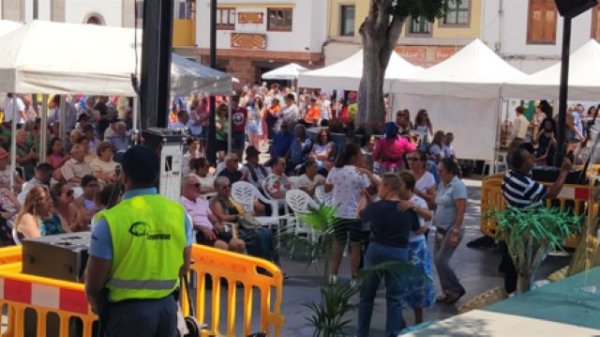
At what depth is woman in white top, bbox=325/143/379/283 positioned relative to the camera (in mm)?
10211

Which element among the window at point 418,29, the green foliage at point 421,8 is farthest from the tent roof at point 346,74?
the window at point 418,29

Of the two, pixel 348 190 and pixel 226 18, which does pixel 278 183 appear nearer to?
pixel 348 190

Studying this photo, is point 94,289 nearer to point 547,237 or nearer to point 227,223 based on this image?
point 547,237

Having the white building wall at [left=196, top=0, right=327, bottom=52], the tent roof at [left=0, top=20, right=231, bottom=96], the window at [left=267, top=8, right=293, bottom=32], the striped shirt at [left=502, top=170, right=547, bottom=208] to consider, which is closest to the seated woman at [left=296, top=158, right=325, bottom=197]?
the tent roof at [left=0, top=20, right=231, bottom=96]

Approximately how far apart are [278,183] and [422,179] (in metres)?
2.87

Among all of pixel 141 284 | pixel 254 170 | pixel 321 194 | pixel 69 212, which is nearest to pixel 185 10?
pixel 254 170

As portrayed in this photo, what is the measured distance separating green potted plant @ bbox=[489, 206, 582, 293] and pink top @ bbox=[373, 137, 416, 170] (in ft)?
23.0

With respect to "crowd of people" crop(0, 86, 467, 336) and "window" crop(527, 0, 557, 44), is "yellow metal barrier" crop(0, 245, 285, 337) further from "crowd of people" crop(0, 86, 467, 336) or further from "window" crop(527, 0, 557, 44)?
"window" crop(527, 0, 557, 44)

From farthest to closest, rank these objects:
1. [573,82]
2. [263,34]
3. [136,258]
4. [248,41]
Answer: [248,41]
[263,34]
[573,82]
[136,258]

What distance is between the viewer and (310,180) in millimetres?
13586

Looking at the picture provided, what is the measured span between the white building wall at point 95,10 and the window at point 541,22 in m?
16.2

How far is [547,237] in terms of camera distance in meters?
7.86

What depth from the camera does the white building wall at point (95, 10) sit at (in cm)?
3919

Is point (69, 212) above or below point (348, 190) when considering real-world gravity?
below
